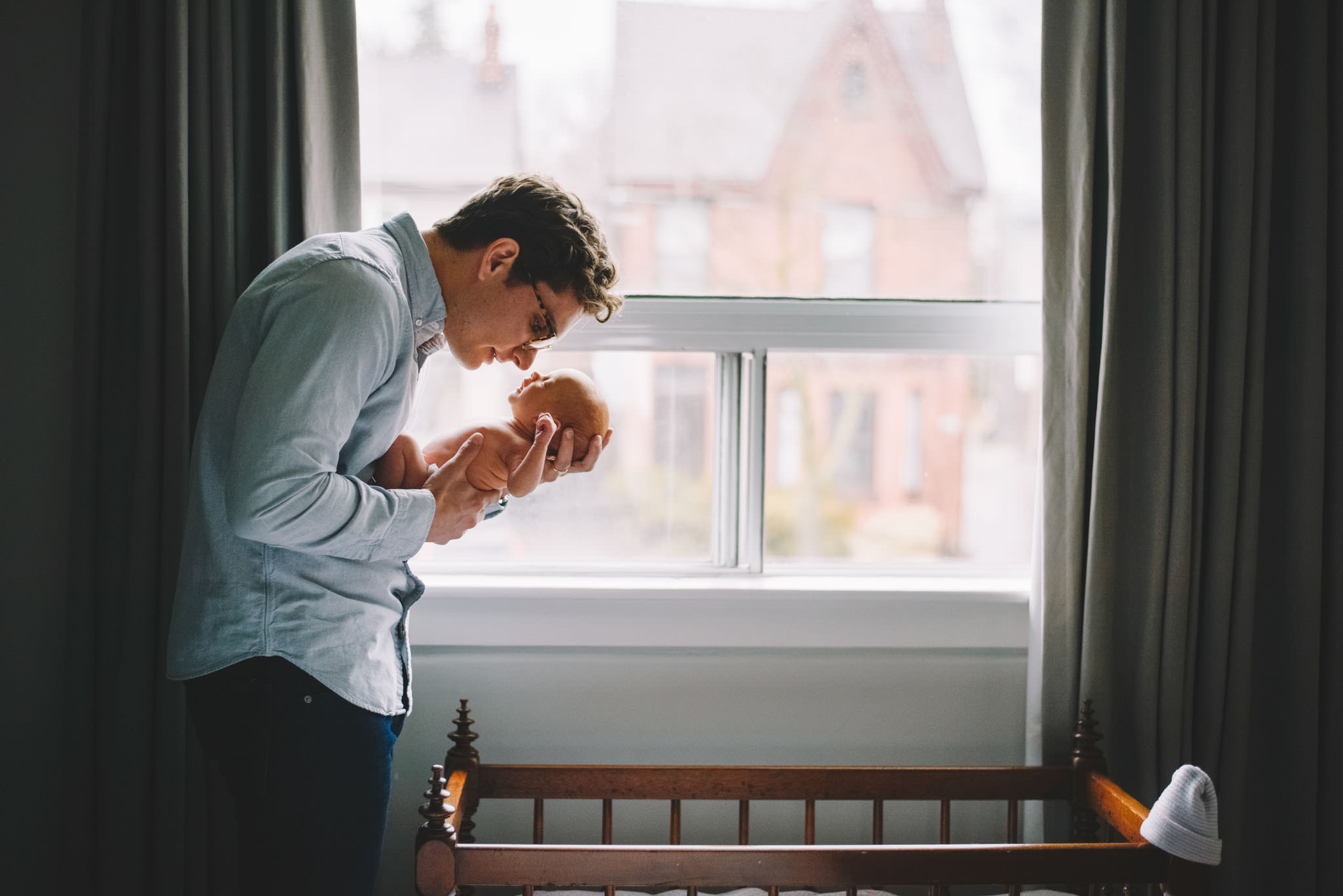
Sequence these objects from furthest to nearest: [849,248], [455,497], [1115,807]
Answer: [849,248] < [1115,807] < [455,497]

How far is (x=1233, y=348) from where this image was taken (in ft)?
5.58

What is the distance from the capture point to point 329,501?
3.34 ft

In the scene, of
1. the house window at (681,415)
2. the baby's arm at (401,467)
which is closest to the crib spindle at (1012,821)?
the house window at (681,415)

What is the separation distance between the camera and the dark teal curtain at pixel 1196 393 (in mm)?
1698

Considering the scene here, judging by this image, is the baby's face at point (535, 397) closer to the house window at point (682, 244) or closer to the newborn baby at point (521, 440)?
the newborn baby at point (521, 440)

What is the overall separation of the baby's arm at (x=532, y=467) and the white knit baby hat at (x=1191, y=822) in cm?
100

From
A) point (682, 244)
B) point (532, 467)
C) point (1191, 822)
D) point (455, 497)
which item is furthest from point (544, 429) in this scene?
point (1191, 822)

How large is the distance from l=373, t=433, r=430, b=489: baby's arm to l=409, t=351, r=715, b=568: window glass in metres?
0.59

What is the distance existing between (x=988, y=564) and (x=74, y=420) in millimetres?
1791

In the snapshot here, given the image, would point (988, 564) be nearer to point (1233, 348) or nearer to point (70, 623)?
point (1233, 348)

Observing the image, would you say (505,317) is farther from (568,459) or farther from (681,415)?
(681,415)

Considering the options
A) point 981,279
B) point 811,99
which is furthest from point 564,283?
point 981,279

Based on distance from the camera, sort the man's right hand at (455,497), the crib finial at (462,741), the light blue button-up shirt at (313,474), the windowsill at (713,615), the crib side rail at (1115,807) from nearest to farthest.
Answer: the light blue button-up shirt at (313,474) → the man's right hand at (455,497) → the crib side rail at (1115,807) → the crib finial at (462,741) → the windowsill at (713,615)

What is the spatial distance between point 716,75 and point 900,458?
0.88 metres
